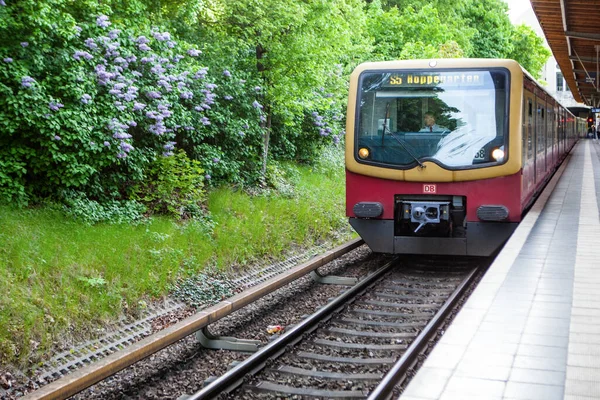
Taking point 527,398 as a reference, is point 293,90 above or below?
above

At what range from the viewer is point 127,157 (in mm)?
11125

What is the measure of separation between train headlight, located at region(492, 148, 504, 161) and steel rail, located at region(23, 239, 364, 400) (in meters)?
3.28

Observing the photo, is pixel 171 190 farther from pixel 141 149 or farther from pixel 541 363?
pixel 541 363

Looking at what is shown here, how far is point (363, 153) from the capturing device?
37.1 feet

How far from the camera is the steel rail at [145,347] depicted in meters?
5.64

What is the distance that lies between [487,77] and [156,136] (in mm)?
5243

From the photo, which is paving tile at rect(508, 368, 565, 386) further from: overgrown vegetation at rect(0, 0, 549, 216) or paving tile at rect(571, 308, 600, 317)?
overgrown vegetation at rect(0, 0, 549, 216)

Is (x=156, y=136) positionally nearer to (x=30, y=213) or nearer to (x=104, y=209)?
(x=104, y=209)

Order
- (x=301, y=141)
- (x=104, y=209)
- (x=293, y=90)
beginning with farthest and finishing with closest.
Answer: (x=301, y=141)
(x=293, y=90)
(x=104, y=209)

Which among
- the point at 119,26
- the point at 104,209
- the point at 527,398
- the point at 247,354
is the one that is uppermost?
the point at 119,26

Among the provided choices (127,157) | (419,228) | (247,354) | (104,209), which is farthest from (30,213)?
(419,228)

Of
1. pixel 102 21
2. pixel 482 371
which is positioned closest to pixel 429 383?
pixel 482 371

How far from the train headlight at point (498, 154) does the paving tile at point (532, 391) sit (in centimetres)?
624

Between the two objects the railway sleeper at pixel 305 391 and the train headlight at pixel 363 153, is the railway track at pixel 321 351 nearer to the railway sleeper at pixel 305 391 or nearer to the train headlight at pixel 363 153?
the railway sleeper at pixel 305 391
